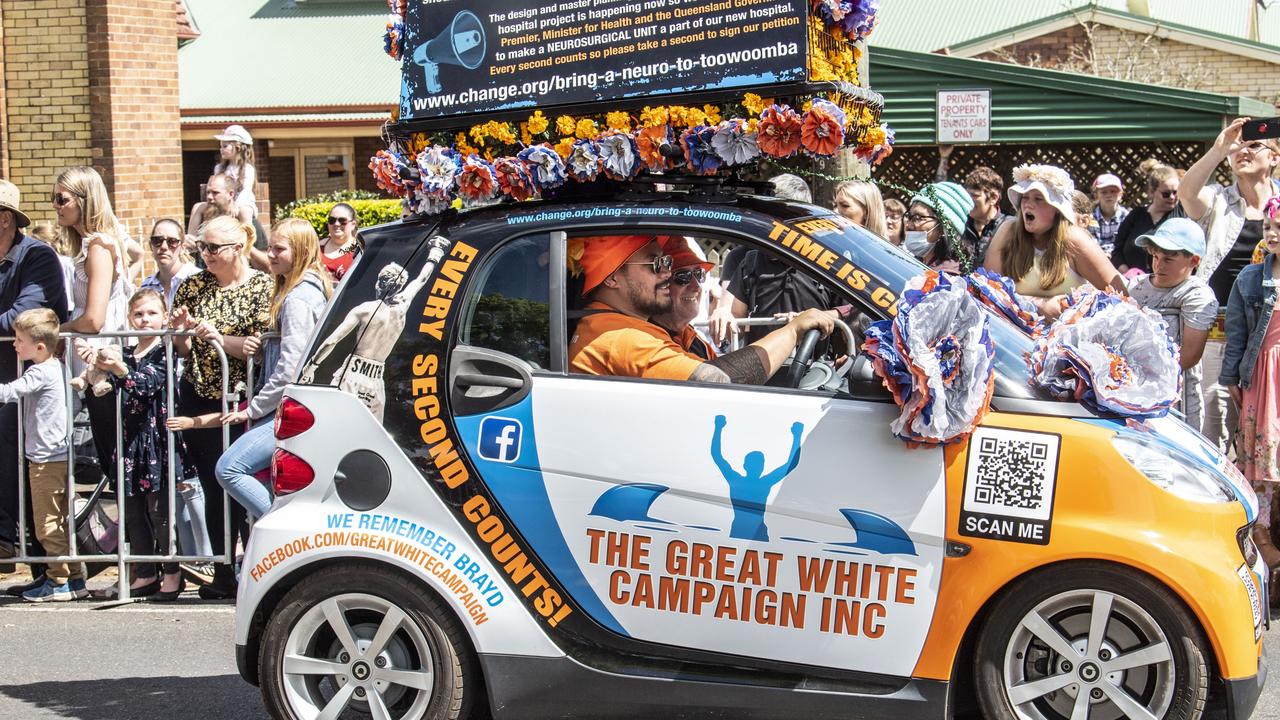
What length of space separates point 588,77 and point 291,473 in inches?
62.1

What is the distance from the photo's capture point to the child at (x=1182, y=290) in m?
6.96

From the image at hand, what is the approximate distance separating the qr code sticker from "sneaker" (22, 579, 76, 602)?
5156 mm

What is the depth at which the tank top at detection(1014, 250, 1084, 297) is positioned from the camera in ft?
23.1

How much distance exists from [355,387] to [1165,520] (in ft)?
8.03

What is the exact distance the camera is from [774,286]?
6.41m

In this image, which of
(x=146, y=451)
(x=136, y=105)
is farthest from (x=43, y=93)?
(x=146, y=451)

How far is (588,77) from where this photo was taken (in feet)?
15.2

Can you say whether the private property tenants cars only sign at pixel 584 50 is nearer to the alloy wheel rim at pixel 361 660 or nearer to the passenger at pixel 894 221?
the alloy wheel rim at pixel 361 660

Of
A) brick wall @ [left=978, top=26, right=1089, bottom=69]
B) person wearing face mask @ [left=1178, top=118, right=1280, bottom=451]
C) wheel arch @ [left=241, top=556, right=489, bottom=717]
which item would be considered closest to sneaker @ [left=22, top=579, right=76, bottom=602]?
wheel arch @ [left=241, top=556, right=489, bottom=717]

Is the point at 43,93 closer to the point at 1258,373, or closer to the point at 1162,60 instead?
the point at 1258,373

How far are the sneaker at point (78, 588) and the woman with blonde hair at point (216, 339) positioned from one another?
0.67 m

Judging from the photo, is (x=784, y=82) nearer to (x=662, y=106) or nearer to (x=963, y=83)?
(x=662, y=106)

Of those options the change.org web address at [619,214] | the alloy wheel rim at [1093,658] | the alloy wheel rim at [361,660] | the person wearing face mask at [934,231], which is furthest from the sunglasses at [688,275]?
the person wearing face mask at [934,231]

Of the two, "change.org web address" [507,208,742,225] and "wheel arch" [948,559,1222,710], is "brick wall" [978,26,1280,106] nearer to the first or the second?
"change.org web address" [507,208,742,225]
